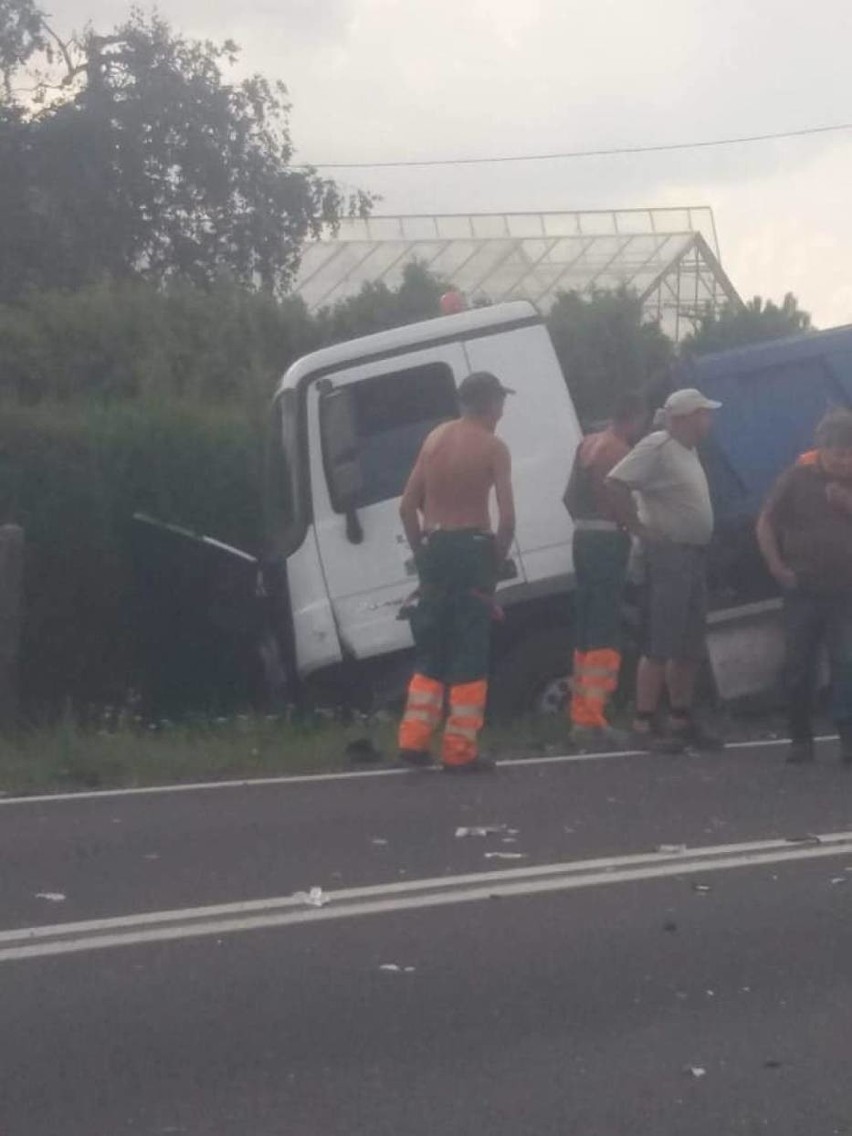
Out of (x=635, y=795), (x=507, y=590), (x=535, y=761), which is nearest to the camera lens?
(x=635, y=795)

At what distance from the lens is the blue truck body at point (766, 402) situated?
38.9ft

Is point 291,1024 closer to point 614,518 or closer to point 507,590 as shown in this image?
point 614,518

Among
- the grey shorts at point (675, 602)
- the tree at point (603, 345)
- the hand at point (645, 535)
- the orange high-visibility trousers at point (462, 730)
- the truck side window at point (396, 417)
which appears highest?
the tree at point (603, 345)

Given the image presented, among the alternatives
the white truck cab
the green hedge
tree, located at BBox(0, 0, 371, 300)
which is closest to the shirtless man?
the white truck cab

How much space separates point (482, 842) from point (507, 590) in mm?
3589

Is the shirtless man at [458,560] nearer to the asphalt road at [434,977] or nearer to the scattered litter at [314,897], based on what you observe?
the asphalt road at [434,977]

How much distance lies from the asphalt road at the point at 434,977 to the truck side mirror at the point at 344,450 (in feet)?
9.19

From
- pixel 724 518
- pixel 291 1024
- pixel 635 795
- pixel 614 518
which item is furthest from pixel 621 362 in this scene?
pixel 291 1024

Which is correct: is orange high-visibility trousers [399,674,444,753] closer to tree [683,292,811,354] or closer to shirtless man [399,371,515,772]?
shirtless man [399,371,515,772]

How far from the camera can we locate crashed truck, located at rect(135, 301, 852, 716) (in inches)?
450

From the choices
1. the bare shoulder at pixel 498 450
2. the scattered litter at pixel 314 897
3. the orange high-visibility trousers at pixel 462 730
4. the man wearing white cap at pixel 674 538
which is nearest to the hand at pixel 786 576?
the man wearing white cap at pixel 674 538

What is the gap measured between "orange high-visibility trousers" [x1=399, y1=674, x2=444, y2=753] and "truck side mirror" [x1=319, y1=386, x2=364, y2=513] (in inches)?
72.1

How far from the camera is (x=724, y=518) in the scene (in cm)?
1178

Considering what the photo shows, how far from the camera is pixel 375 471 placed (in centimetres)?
1145
